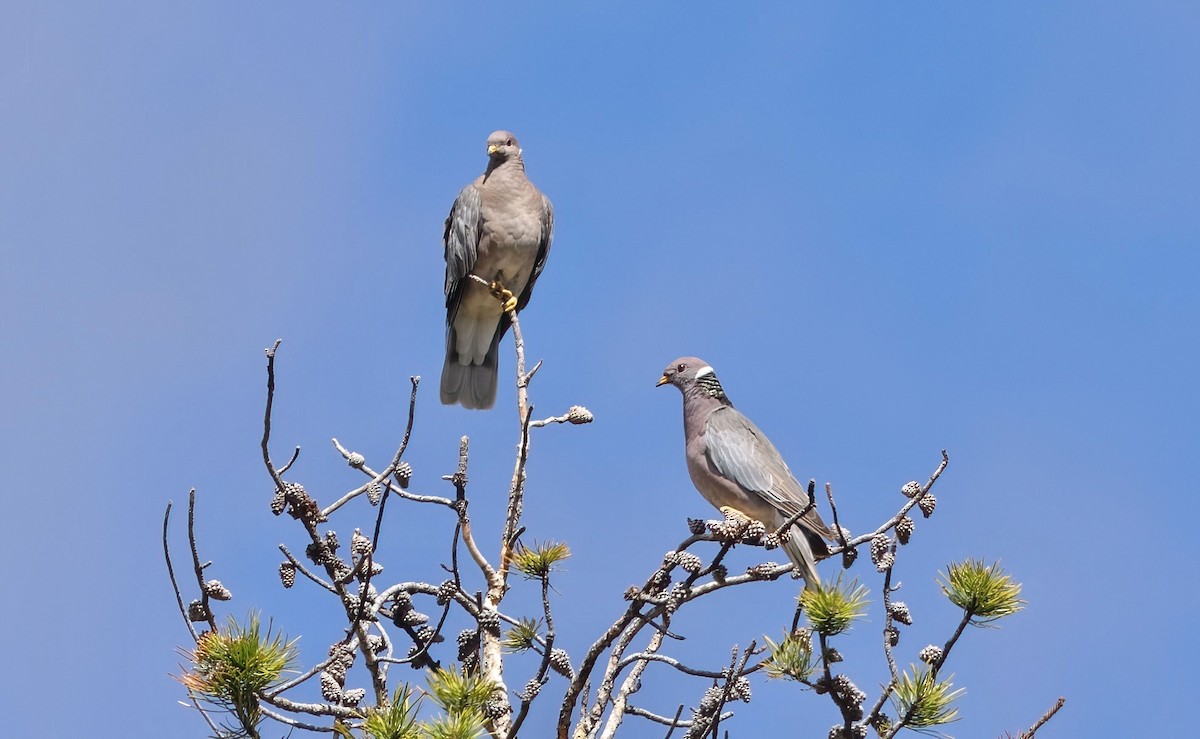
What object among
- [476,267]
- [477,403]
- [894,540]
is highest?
[476,267]

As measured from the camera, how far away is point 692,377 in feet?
18.5

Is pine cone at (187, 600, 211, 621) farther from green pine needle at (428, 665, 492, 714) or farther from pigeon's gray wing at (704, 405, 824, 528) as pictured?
pigeon's gray wing at (704, 405, 824, 528)

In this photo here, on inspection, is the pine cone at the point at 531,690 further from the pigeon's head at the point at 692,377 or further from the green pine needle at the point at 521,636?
the pigeon's head at the point at 692,377

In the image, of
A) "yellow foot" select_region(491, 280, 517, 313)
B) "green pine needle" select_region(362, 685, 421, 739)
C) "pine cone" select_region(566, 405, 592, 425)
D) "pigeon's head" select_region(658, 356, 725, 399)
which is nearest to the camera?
"green pine needle" select_region(362, 685, 421, 739)

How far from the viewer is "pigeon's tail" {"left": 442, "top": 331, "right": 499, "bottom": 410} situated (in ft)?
25.3

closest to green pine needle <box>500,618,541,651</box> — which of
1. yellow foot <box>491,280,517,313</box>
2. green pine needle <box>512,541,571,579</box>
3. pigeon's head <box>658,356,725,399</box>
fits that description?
green pine needle <box>512,541,571,579</box>

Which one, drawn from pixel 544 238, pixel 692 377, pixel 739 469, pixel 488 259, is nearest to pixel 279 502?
pixel 739 469

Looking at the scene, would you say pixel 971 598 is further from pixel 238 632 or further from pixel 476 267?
pixel 476 267

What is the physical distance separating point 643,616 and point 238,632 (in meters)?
1.11

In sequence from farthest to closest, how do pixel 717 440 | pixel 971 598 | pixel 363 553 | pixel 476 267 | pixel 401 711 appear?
pixel 476 267
pixel 717 440
pixel 363 553
pixel 971 598
pixel 401 711

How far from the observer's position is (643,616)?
11.5 feet

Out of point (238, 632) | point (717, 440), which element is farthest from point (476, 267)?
point (238, 632)

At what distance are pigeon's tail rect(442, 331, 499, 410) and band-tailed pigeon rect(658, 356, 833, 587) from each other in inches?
95.7

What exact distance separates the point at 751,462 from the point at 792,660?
172cm
